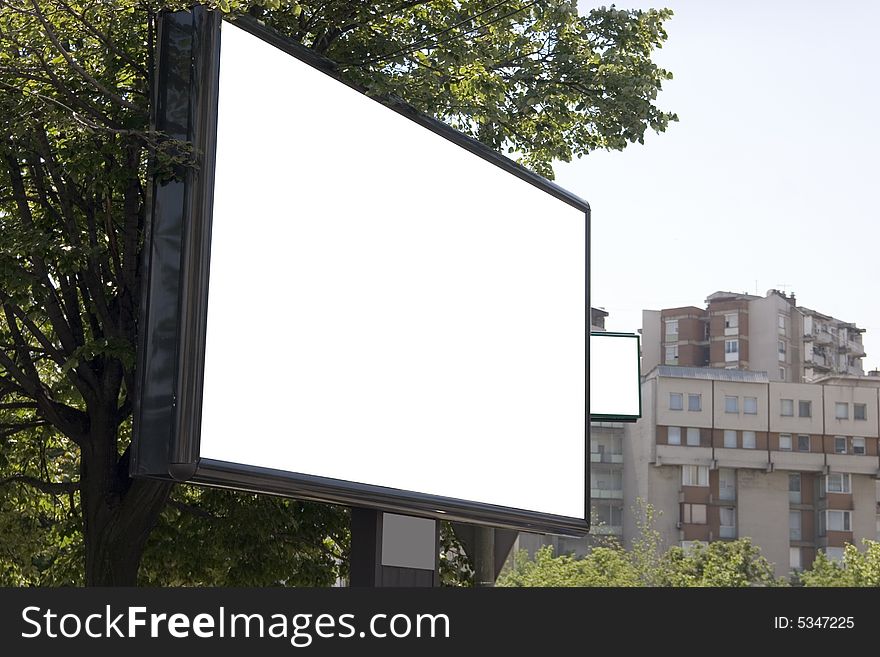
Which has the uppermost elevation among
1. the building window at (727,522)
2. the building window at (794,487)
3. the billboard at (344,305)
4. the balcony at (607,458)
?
the balcony at (607,458)

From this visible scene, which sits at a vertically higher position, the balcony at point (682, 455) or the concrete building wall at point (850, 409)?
the concrete building wall at point (850, 409)

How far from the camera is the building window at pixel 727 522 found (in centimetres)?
10112

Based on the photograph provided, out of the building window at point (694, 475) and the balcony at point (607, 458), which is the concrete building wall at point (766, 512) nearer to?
the building window at point (694, 475)

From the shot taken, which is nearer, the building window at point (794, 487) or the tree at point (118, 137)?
the tree at point (118, 137)

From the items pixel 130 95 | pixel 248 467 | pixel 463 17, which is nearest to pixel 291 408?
pixel 248 467

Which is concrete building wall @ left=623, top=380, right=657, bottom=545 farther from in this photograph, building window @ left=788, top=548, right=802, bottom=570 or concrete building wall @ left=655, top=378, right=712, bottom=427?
building window @ left=788, top=548, right=802, bottom=570

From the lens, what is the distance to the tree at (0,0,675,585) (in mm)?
9797

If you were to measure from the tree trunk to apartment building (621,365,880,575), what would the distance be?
9184cm

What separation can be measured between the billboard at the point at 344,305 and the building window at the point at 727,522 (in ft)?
316

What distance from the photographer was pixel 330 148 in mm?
6844

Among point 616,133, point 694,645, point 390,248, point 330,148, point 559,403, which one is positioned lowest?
point 694,645

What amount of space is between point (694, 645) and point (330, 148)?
11.1 ft

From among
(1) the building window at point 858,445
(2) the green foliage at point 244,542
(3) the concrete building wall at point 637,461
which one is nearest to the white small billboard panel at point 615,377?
(2) the green foliage at point 244,542

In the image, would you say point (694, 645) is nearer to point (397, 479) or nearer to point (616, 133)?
point (397, 479)
